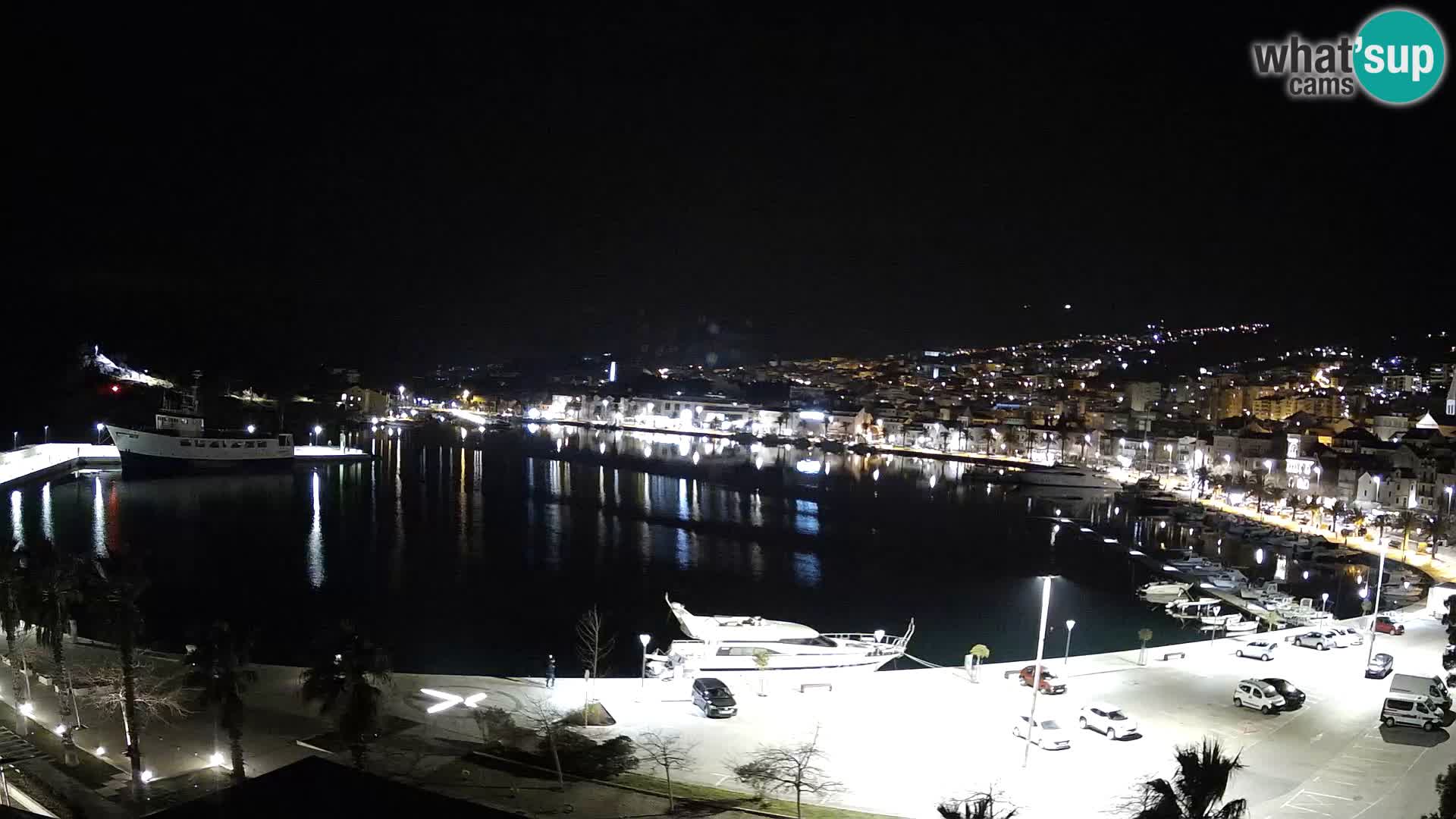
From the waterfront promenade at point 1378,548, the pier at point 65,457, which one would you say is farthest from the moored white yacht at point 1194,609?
the pier at point 65,457

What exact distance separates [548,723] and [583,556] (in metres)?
12.4

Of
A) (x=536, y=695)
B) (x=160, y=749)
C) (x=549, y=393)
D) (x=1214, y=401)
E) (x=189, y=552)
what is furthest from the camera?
(x=549, y=393)

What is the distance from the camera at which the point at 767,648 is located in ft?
37.8

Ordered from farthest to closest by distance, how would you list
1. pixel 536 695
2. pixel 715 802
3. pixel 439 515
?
pixel 439 515, pixel 536 695, pixel 715 802

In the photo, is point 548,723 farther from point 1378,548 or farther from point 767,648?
point 1378,548

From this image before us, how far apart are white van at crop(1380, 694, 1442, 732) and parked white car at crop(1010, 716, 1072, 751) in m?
2.83

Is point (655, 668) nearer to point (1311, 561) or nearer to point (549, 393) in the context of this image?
point (1311, 561)

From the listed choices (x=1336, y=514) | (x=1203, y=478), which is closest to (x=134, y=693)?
(x=1336, y=514)

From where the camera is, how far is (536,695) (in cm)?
854

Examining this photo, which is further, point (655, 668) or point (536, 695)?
point (655, 668)

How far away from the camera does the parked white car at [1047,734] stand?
23.9 feet

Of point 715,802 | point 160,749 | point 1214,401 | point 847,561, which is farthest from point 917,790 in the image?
point 1214,401

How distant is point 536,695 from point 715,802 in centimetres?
285

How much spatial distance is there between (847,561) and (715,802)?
1460cm
